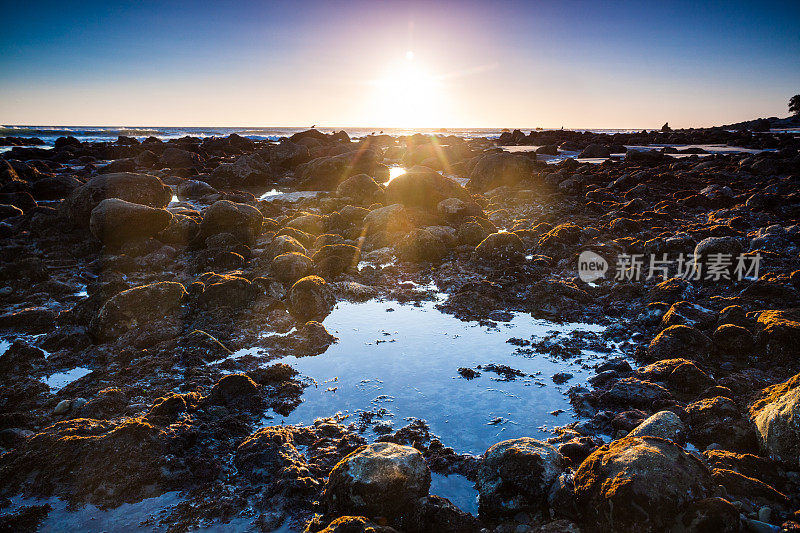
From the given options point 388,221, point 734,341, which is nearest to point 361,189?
point 388,221

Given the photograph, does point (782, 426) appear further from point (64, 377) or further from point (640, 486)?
point (64, 377)

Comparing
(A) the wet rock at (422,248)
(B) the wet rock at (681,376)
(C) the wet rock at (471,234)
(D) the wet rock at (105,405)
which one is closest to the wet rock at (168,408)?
(D) the wet rock at (105,405)

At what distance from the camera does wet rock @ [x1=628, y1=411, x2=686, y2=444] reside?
4395 millimetres

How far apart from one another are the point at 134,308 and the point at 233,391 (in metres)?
3.53

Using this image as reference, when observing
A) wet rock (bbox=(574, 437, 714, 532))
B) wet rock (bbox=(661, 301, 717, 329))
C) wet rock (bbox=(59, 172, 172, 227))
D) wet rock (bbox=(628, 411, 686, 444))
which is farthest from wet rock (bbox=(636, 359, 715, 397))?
wet rock (bbox=(59, 172, 172, 227))

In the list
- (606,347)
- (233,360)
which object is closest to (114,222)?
Answer: (233,360)

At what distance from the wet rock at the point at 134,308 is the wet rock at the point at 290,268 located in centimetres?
212

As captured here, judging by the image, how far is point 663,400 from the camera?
17.4 ft

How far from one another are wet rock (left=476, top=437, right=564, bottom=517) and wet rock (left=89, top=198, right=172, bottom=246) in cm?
1250

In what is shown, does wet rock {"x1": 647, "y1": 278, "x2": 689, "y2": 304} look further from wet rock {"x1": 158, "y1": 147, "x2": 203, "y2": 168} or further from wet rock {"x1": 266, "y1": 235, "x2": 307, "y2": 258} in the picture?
wet rock {"x1": 158, "y1": 147, "x2": 203, "y2": 168}

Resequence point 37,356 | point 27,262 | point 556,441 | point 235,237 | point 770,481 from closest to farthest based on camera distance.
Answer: point 770,481 < point 556,441 < point 37,356 < point 27,262 < point 235,237

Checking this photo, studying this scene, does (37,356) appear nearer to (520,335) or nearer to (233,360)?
(233,360)

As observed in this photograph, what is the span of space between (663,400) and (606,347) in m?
1.77

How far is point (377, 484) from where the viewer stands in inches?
146
